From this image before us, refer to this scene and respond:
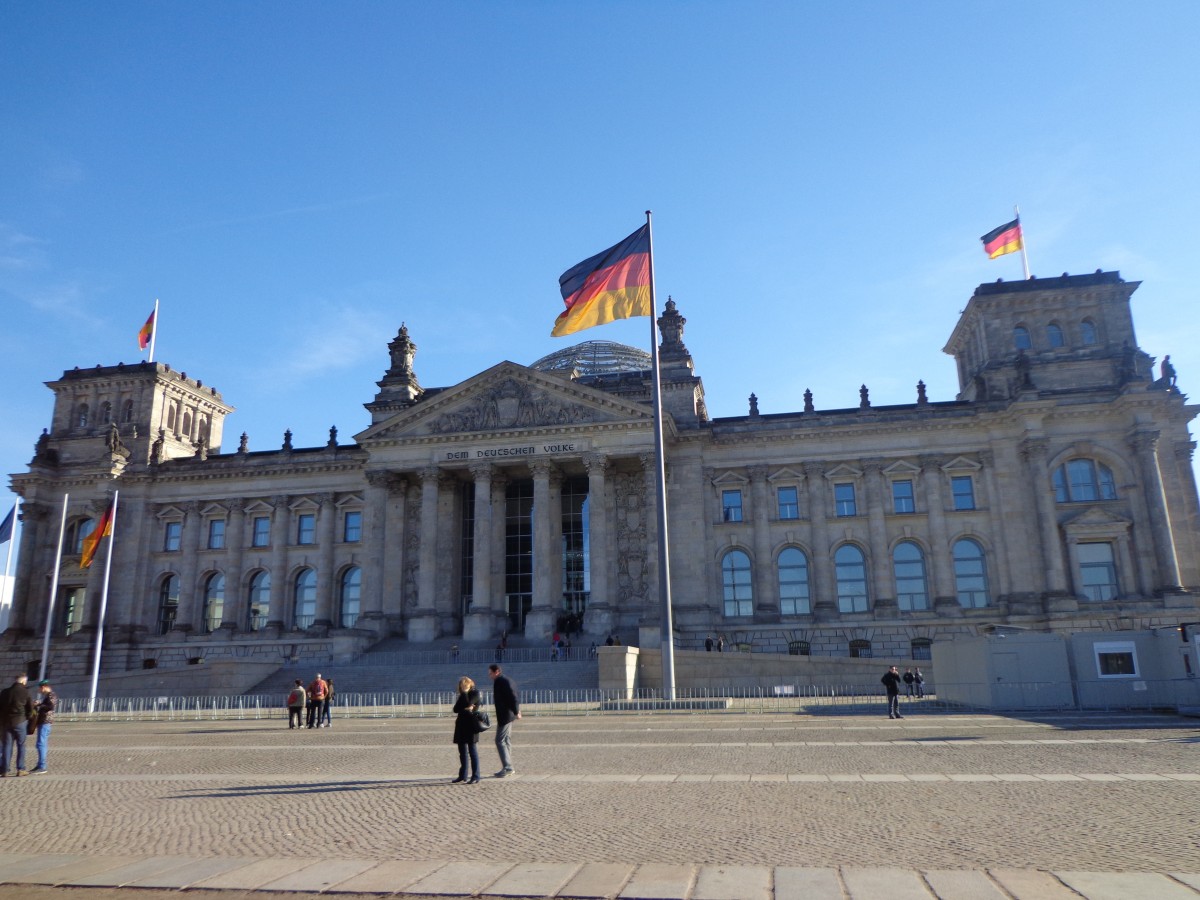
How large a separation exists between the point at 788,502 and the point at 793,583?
5.17 meters

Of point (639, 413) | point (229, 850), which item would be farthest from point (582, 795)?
point (639, 413)

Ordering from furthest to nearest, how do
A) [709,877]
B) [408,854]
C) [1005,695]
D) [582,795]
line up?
[1005,695] → [582,795] → [408,854] → [709,877]

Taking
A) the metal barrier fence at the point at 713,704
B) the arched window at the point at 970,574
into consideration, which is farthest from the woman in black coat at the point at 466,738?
the arched window at the point at 970,574

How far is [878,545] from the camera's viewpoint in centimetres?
5600

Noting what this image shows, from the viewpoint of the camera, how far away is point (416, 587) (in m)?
59.4

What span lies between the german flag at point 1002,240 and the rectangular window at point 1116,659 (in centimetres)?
3186

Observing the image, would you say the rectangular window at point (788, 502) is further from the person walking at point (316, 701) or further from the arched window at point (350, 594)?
the person walking at point (316, 701)

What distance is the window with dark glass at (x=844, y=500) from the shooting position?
57.5 meters

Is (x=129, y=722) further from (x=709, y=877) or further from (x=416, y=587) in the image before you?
(x=709, y=877)

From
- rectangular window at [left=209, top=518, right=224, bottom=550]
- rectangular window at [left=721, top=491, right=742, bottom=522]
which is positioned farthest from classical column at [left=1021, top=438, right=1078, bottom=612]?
rectangular window at [left=209, top=518, right=224, bottom=550]

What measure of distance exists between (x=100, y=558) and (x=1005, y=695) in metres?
58.4

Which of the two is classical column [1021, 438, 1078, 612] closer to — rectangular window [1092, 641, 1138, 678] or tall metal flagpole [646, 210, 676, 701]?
rectangular window [1092, 641, 1138, 678]

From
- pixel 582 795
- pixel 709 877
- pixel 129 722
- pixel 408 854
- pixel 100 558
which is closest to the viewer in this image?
pixel 709 877

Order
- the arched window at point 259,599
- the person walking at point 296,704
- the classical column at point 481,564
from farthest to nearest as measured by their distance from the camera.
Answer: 1. the arched window at point 259,599
2. the classical column at point 481,564
3. the person walking at point 296,704
